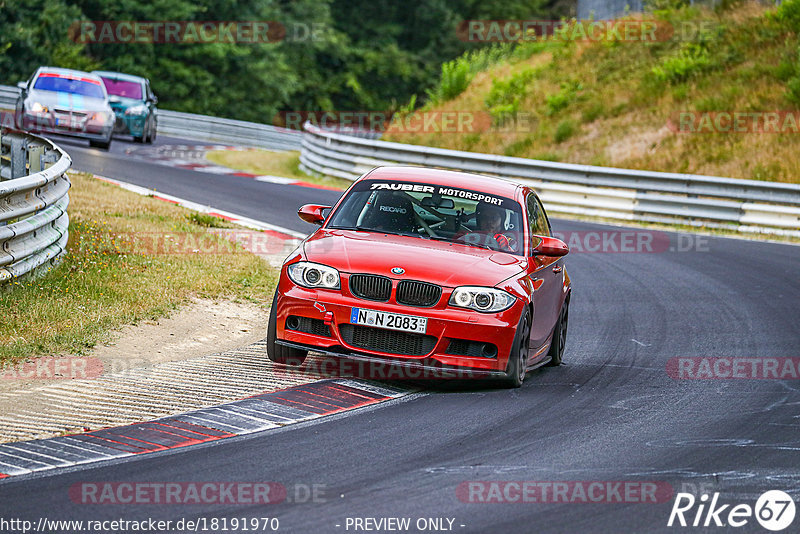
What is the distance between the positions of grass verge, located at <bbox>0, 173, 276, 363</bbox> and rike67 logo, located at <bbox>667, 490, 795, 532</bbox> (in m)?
4.84

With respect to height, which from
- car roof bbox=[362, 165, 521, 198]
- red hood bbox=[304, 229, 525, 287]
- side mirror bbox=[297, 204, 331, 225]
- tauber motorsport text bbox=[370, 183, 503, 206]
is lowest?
red hood bbox=[304, 229, 525, 287]

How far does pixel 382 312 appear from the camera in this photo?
311 inches

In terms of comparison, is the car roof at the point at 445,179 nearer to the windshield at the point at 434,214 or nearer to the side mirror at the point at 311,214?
the windshield at the point at 434,214

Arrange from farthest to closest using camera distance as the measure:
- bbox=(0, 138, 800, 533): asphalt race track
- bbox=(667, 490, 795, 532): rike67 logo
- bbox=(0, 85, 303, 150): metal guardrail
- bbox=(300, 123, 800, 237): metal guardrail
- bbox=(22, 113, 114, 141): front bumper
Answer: bbox=(0, 85, 303, 150): metal guardrail → bbox=(22, 113, 114, 141): front bumper → bbox=(300, 123, 800, 237): metal guardrail → bbox=(667, 490, 795, 532): rike67 logo → bbox=(0, 138, 800, 533): asphalt race track

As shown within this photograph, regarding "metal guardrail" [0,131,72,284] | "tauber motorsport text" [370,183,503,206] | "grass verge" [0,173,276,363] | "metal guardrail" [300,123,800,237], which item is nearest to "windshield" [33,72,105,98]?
"metal guardrail" [300,123,800,237]

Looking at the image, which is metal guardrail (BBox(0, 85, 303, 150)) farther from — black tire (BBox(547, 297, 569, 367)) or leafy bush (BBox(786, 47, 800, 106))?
black tire (BBox(547, 297, 569, 367))

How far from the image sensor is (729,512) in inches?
223

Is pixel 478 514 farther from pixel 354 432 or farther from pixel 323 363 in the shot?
pixel 323 363

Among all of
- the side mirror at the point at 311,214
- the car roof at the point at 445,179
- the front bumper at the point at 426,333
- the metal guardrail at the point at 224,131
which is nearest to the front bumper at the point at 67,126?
the metal guardrail at the point at 224,131

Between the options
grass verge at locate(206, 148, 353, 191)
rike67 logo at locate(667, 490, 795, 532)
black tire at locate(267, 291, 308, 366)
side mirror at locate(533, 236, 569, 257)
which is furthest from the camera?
grass verge at locate(206, 148, 353, 191)

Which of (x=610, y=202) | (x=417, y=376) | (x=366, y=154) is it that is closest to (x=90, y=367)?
(x=417, y=376)

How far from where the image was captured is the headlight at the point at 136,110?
96.8 feet

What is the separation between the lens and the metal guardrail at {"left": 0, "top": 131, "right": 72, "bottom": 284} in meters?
9.58

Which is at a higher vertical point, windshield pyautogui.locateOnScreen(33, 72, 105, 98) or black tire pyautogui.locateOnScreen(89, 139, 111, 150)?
windshield pyautogui.locateOnScreen(33, 72, 105, 98)
